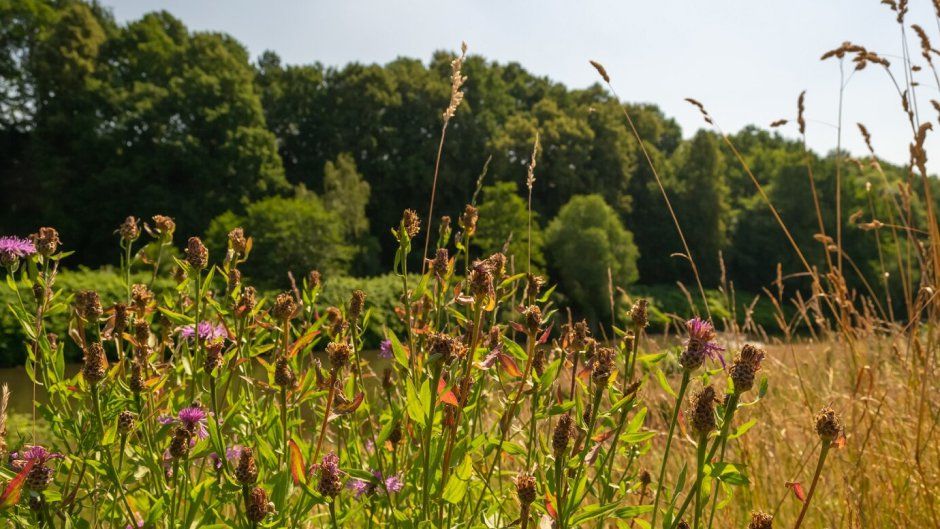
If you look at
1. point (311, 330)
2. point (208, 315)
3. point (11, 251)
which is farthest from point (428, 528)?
point (208, 315)

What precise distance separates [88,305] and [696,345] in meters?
1.13

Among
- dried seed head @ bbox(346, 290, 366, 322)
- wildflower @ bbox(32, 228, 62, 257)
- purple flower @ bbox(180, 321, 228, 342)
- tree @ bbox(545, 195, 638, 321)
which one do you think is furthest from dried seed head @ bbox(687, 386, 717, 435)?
tree @ bbox(545, 195, 638, 321)

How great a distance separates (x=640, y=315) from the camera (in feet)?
3.66

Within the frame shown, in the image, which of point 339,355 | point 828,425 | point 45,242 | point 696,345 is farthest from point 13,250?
point 828,425

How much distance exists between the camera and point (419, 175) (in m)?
29.2

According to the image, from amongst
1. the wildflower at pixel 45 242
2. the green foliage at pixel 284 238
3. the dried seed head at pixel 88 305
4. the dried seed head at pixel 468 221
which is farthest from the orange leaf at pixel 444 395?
the green foliage at pixel 284 238

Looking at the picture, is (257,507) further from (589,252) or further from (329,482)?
(589,252)

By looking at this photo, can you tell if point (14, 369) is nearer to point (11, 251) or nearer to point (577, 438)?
point (11, 251)

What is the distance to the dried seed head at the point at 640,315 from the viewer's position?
43.3 inches

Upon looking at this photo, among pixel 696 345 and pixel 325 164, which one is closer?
pixel 696 345

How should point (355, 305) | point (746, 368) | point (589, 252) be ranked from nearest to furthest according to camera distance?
point (746, 368) < point (355, 305) < point (589, 252)

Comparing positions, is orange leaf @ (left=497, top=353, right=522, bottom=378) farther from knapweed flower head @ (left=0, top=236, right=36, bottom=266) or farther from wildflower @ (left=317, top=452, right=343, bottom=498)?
knapweed flower head @ (left=0, top=236, right=36, bottom=266)

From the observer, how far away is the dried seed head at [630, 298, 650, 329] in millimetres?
1099

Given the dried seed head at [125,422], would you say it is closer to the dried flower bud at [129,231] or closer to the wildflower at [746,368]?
the dried flower bud at [129,231]
